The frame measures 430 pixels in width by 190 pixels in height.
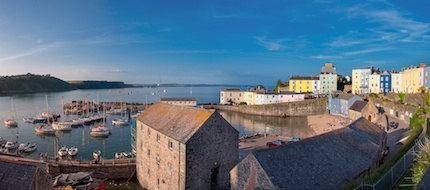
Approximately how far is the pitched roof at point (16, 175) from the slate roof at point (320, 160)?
9.47m

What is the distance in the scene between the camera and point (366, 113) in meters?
50.4

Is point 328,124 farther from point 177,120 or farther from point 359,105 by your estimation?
point 177,120

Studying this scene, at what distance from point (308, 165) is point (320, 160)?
135 cm

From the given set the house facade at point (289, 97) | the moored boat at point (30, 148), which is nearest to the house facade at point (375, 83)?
the house facade at point (289, 97)

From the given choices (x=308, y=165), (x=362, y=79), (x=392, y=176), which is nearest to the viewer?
(x=392, y=176)

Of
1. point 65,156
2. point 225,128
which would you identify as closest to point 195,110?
point 225,128

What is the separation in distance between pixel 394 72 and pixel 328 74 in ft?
73.0

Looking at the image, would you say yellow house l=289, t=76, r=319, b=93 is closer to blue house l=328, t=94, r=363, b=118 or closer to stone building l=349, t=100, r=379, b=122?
blue house l=328, t=94, r=363, b=118

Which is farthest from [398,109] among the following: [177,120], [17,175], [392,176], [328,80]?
[328,80]

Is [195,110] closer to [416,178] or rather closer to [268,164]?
[268,164]

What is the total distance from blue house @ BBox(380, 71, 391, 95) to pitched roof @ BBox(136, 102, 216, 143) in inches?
3186

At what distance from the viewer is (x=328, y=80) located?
10250 cm

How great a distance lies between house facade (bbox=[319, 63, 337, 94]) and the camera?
102 metres

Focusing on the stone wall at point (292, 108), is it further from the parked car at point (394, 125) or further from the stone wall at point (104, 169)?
the stone wall at point (104, 169)
